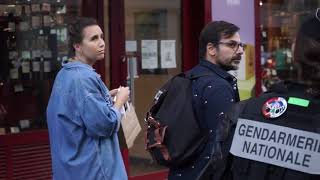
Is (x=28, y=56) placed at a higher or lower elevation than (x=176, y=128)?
higher

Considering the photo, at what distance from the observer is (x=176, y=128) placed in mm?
3174

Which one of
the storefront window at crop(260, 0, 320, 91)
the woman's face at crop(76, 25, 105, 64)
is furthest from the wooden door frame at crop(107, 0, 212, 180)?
the woman's face at crop(76, 25, 105, 64)

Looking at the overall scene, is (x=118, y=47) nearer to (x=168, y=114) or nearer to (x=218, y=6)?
(x=218, y=6)

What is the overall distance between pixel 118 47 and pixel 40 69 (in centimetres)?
89

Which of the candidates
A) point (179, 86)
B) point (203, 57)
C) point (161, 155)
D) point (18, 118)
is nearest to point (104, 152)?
point (161, 155)

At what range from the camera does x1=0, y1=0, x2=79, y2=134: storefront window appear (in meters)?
5.70

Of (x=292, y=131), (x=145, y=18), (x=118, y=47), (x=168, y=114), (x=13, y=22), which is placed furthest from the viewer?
(x=145, y=18)

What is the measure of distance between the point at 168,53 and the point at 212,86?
12.3ft

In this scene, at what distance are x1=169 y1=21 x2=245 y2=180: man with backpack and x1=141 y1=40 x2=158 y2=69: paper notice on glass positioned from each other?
3.27 metres

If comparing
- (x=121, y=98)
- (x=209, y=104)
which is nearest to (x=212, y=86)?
(x=209, y=104)

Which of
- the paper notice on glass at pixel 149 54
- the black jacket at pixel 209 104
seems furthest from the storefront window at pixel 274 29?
the black jacket at pixel 209 104

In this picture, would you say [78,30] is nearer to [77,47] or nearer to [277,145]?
[77,47]

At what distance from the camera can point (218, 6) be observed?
6.96 m

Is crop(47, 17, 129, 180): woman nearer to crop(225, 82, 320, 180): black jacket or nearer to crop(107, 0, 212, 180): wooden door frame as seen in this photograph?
crop(225, 82, 320, 180): black jacket
